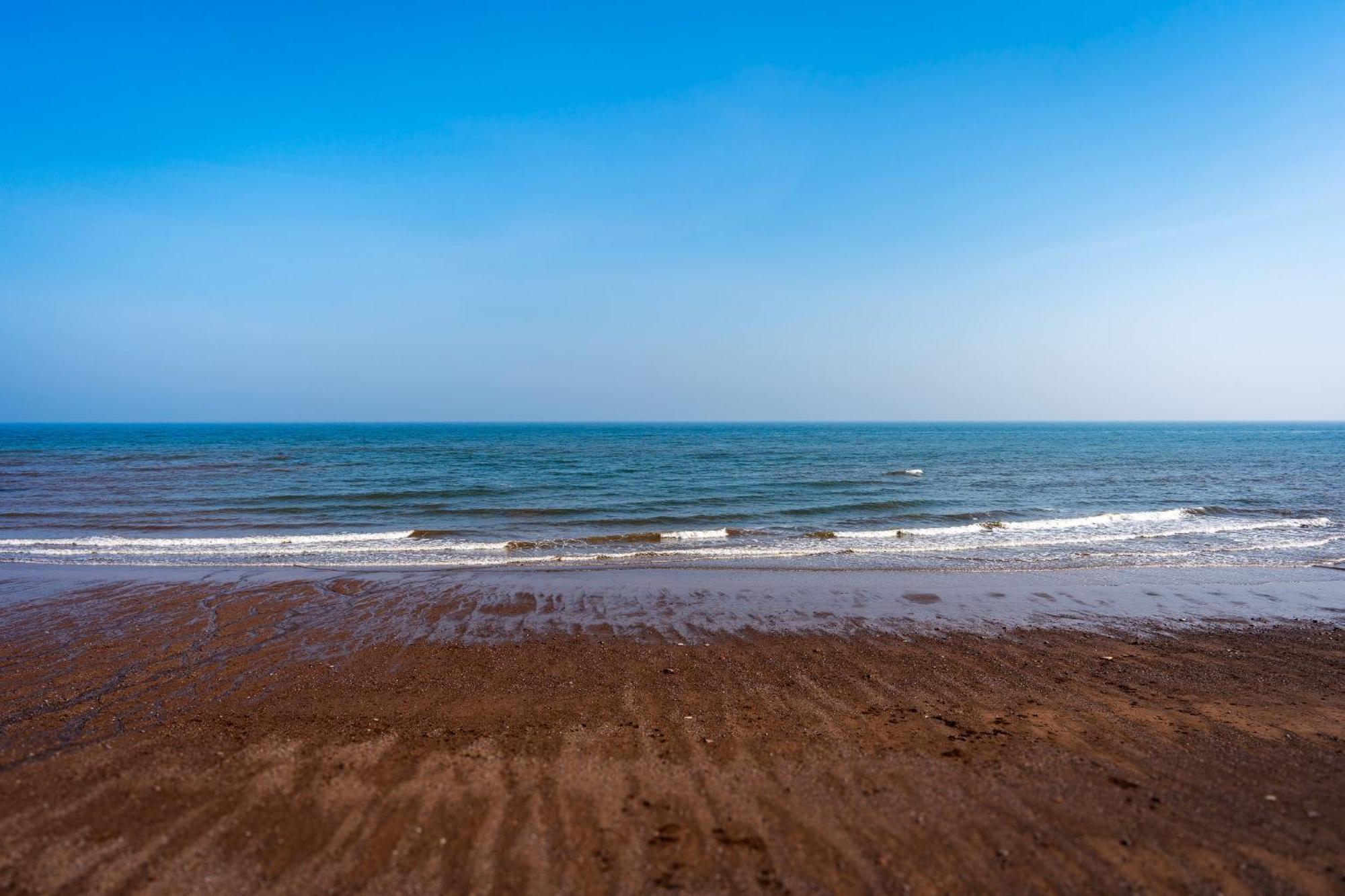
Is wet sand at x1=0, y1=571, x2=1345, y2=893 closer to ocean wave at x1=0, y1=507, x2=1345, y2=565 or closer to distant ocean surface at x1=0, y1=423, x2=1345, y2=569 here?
ocean wave at x1=0, y1=507, x2=1345, y2=565

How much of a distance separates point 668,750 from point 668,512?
65.8 feet

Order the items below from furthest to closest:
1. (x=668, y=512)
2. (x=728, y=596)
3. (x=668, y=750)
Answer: (x=668, y=512)
(x=728, y=596)
(x=668, y=750)

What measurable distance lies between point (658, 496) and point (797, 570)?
15946 mm

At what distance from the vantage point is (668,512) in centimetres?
2659

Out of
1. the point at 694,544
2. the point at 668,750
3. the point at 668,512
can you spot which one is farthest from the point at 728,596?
the point at 668,512

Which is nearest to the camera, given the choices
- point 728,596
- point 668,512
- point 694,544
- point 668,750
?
point 668,750

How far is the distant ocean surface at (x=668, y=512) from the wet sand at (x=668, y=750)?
6150 mm

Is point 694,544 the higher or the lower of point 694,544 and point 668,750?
the lower

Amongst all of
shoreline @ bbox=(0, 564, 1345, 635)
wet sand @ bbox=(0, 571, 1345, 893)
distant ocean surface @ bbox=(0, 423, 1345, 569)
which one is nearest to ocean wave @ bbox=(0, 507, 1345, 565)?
distant ocean surface @ bbox=(0, 423, 1345, 569)

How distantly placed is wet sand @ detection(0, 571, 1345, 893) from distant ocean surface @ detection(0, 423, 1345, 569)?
6.15 m

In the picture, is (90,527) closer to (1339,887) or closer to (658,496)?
(658,496)

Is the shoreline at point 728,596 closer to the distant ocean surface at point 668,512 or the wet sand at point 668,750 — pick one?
the wet sand at point 668,750

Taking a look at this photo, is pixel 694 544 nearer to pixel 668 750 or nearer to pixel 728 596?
pixel 728 596

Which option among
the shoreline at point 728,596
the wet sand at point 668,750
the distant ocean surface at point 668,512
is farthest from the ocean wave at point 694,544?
the wet sand at point 668,750
